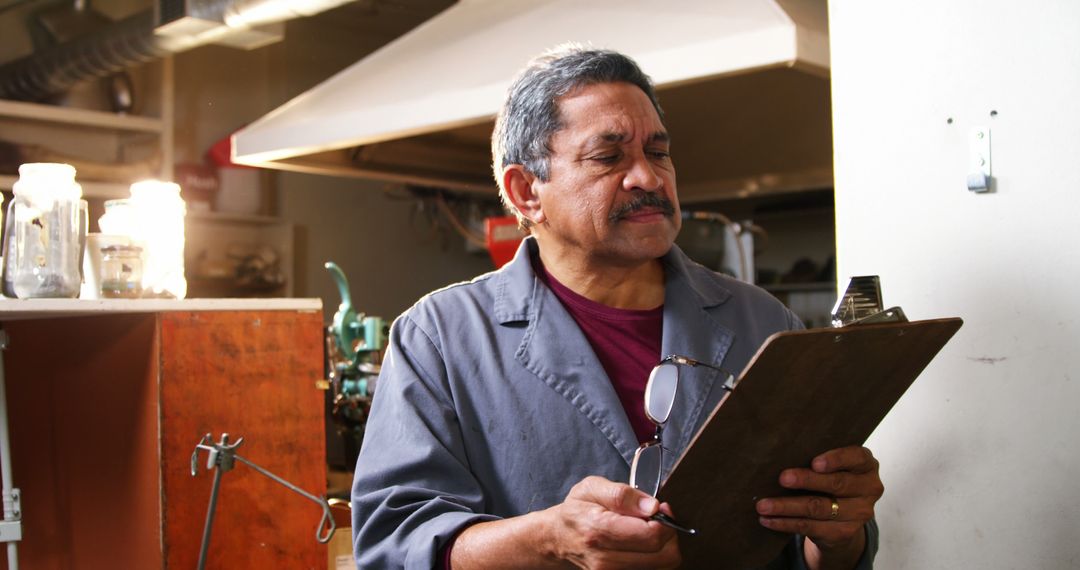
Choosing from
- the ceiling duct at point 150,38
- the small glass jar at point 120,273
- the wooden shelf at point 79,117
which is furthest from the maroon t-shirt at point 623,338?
the wooden shelf at point 79,117

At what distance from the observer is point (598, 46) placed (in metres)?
2.06

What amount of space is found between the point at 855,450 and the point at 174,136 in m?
3.92

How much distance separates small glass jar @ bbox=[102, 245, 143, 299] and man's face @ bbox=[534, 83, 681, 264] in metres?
0.82

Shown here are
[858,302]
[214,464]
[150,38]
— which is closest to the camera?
[858,302]

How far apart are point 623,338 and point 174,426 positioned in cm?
80

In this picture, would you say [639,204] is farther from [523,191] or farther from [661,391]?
[661,391]

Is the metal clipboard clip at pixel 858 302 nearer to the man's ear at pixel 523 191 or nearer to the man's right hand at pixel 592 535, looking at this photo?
the man's right hand at pixel 592 535

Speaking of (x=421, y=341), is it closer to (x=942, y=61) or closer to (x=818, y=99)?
(x=942, y=61)

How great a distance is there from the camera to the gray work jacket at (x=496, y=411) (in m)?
1.09

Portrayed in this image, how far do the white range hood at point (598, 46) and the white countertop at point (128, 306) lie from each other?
28.6 inches

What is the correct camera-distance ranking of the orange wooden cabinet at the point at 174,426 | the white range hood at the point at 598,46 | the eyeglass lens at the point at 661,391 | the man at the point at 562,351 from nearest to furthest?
the eyeglass lens at the point at 661,391, the man at the point at 562,351, the orange wooden cabinet at the point at 174,426, the white range hood at the point at 598,46

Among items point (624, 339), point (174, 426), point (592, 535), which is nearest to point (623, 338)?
point (624, 339)

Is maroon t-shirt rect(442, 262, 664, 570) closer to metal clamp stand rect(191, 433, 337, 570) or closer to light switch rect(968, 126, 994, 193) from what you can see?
light switch rect(968, 126, 994, 193)

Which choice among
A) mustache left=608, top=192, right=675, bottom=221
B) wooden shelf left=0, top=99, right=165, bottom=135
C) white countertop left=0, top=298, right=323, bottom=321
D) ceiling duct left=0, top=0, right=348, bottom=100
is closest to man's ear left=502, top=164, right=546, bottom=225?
mustache left=608, top=192, right=675, bottom=221
